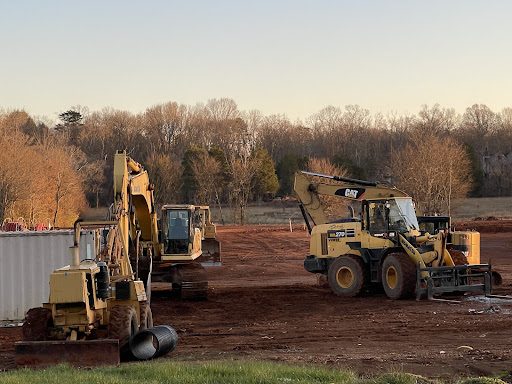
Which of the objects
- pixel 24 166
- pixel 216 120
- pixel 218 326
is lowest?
pixel 218 326

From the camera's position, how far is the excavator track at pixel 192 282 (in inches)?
922

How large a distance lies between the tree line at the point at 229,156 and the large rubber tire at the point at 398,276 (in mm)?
39823

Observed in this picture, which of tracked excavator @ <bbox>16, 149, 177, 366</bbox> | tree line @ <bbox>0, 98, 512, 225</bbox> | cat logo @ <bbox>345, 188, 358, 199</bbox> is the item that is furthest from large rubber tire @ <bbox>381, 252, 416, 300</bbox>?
tree line @ <bbox>0, 98, 512, 225</bbox>

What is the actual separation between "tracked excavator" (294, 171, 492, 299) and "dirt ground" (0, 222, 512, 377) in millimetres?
567

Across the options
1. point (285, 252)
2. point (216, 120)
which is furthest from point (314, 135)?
point (285, 252)

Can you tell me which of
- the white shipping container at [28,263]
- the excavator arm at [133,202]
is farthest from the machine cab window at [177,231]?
the white shipping container at [28,263]

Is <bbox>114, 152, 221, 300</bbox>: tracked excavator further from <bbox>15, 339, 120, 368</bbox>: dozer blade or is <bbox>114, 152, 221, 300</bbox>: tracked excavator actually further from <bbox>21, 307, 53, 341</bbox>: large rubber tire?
<bbox>15, 339, 120, 368</bbox>: dozer blade

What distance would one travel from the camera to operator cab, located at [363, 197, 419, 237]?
23.3 meters

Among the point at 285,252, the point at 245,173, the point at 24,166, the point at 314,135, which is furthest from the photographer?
the point at 314,135

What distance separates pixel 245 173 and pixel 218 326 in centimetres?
5531

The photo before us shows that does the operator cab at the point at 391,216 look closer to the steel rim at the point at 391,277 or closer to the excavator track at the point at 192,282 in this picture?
the steel rim at the point at 391,277

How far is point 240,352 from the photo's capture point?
14367 millimetres

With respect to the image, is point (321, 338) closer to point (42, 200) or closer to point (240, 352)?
point (240, 352)

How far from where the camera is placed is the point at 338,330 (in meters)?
17.3
